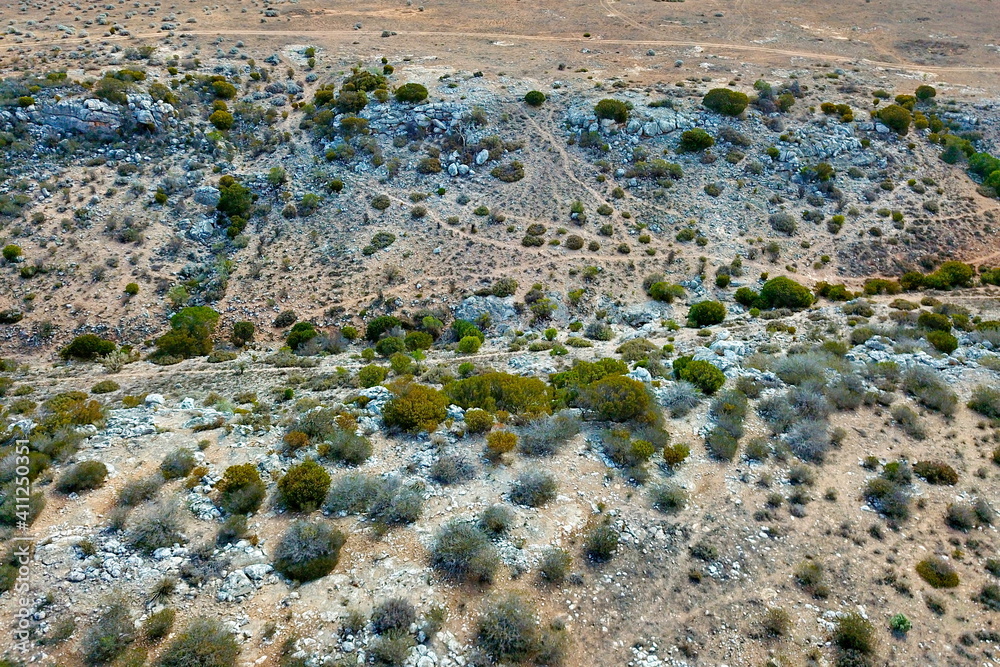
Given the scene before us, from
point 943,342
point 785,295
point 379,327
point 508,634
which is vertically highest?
point 943,342

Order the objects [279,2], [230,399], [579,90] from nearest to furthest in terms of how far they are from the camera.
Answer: [230,399]
[579,90]
[279,2]

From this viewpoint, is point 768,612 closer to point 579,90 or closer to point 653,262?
point 653,262

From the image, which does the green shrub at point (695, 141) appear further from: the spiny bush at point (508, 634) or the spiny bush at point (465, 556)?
the spiny bush at point (508, 634)

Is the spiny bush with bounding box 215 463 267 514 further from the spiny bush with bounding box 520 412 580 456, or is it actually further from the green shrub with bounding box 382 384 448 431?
the spiny bush with bounding box 520 412 580 456

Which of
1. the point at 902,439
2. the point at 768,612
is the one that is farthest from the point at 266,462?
the point at 902,439

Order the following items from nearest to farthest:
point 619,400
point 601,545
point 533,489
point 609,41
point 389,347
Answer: point 601,545, point 533,489, point 619,400, point 389,347, point 609,41

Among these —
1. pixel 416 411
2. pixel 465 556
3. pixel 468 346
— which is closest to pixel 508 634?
pixel 465 556

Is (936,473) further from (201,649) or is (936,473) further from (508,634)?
(201,649)
